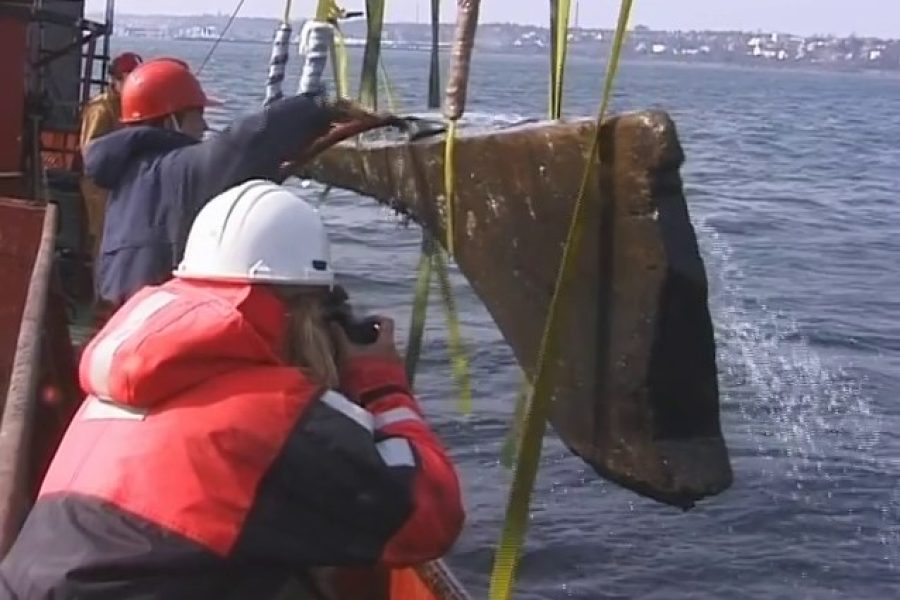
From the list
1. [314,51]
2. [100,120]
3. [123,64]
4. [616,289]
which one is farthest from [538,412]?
[123,64]

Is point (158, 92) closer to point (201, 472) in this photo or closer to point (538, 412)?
point (538, 412)

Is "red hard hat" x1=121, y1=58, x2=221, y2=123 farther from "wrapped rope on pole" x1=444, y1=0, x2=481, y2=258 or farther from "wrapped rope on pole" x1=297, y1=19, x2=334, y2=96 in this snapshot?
"wrapped rope on pole" x1=444, y1=0, x2=481, y2=258

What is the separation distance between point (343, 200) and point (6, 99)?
39.3ft

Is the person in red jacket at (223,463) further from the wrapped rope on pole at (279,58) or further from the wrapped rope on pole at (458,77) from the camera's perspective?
the wrapped rope on pole at (279,58)

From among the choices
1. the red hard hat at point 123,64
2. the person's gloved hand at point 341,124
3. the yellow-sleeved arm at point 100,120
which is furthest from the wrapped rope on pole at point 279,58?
the red hard hat at point 123,64

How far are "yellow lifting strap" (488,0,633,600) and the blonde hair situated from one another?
71 cm

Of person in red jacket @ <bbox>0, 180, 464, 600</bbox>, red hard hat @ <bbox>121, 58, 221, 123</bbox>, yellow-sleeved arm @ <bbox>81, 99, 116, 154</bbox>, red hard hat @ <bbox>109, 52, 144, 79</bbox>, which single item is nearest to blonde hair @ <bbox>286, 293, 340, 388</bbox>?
person in red jacket @ <bbox>0, 180, 464, 600</bbox>

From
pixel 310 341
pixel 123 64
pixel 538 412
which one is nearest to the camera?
pixel 310 341

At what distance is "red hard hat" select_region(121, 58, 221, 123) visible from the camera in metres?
5.11

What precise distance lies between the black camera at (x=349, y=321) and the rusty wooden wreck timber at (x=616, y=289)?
2.28ft

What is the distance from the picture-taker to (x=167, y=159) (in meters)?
4.92

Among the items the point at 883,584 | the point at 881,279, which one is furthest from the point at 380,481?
the point at 881,279

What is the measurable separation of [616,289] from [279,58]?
A: 2.53 meters

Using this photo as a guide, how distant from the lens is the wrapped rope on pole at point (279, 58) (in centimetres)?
547
